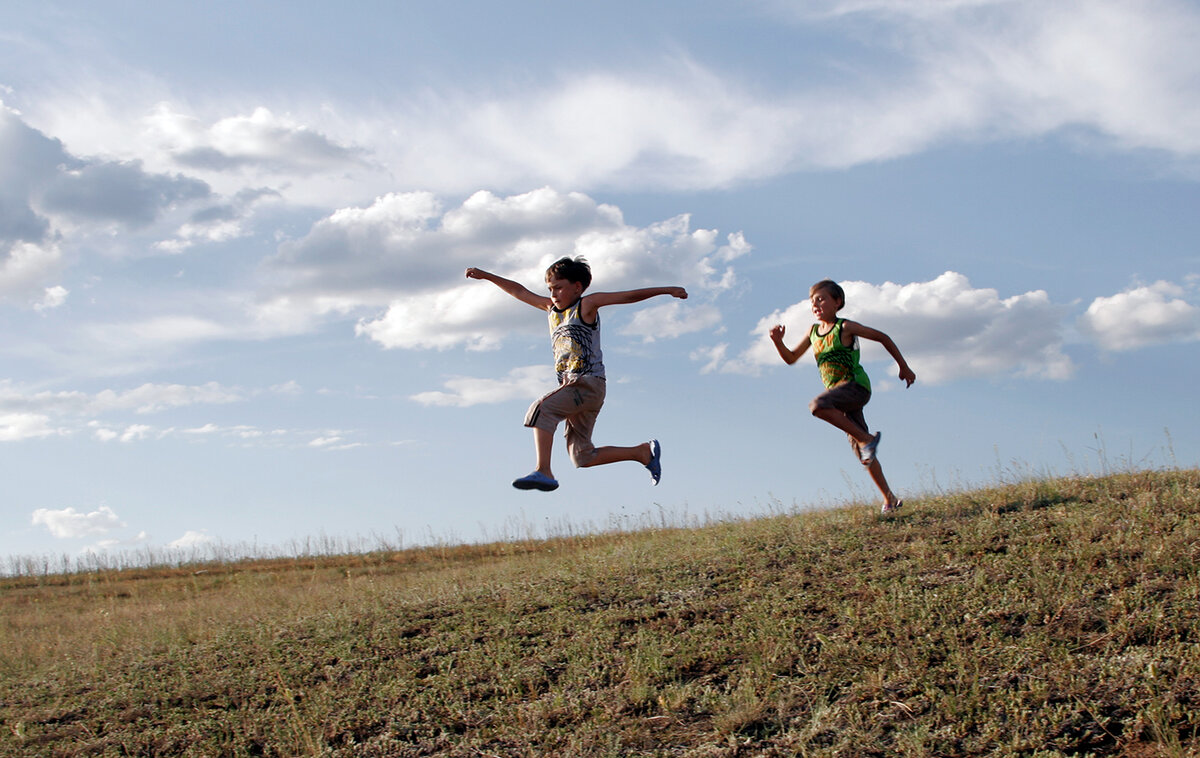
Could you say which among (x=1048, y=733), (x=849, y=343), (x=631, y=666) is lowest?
(x=1048, y=733)

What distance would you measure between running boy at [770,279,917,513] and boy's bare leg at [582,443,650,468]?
1653 millimetres

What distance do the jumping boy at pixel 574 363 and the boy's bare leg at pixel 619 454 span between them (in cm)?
2

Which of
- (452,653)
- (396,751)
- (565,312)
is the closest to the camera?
(396,751)

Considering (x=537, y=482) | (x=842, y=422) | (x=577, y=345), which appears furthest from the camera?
(x=842, y=422)

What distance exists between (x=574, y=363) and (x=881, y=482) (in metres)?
3.37

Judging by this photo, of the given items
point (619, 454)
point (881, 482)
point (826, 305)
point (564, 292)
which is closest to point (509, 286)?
point (564, 292)

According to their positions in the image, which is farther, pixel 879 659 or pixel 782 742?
pixel 879 659

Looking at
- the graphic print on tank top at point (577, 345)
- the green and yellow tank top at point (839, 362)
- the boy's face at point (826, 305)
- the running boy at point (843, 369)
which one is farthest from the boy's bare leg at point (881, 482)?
the graphic print on tank top at point (577, 345)

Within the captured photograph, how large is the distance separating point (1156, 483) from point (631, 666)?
616 centimetres

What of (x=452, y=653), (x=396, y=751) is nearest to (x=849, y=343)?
(x=452, y=653)

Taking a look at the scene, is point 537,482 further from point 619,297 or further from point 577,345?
point 619,297

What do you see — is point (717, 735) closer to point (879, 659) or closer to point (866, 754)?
point (866, 754)

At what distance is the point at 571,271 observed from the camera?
8469mm

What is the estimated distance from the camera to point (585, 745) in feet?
18.0
